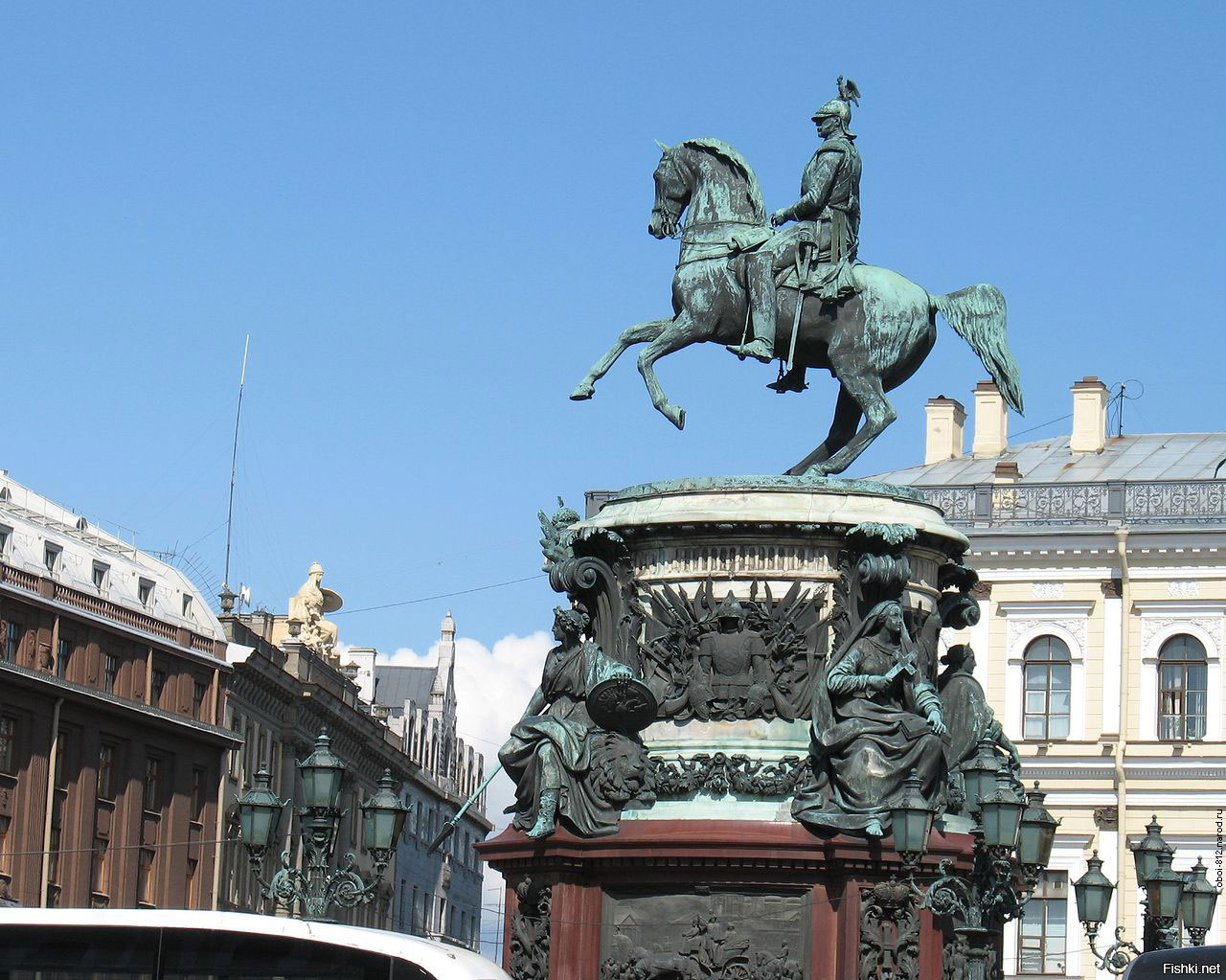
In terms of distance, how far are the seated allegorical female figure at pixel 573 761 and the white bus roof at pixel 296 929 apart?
4.25 metres

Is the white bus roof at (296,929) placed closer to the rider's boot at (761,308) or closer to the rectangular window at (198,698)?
the rider's boot at (761,308)

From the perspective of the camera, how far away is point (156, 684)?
284 ft

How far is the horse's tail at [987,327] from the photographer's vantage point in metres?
29.7

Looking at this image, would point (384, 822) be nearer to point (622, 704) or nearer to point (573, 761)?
point (573, 761)

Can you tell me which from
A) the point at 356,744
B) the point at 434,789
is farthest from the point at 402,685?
the point at 356,744

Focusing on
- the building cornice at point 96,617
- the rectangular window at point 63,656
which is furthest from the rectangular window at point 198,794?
the rectangular window at point 63,656

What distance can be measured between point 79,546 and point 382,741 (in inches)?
1235

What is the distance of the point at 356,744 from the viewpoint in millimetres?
113125

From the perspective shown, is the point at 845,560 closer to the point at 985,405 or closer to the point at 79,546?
the point at 985,405

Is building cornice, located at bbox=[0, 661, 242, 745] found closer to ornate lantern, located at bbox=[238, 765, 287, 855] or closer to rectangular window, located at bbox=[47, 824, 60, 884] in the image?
rectangular window, located at bbox=[47, 824, 60, 884]

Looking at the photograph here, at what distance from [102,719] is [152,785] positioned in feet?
14.3

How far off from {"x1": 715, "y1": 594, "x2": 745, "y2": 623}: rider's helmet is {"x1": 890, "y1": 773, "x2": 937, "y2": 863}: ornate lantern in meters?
2.88

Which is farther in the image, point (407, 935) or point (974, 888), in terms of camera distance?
point (974, 888)

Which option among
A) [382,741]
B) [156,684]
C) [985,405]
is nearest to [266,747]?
[156,684]
